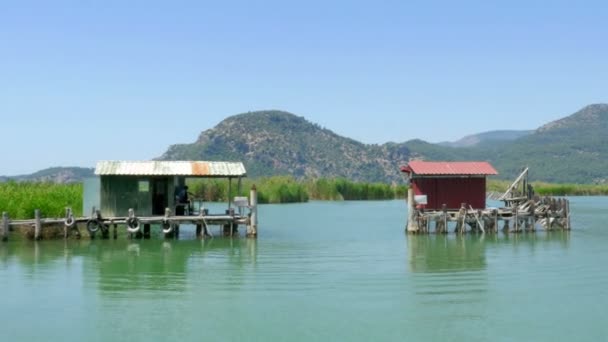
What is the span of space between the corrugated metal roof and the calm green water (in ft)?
11.0

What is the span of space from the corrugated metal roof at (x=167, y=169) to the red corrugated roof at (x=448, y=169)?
364 inches

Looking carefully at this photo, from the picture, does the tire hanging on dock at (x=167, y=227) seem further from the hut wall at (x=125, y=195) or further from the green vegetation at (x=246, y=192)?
the green vegetation at (x=246, y=192)

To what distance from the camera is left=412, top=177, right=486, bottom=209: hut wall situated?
39062 millimetres

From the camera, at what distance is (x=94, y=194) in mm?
36812

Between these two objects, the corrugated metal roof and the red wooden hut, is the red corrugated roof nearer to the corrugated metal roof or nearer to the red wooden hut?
the red wooden hut

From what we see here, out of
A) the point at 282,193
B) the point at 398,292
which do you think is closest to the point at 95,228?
the point at 398,292

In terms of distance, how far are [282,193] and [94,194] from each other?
47.3 metres

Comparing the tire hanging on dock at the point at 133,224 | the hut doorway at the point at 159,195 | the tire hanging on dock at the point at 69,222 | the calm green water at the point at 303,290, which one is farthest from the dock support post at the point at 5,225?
the hut doorway at the point at 159,195

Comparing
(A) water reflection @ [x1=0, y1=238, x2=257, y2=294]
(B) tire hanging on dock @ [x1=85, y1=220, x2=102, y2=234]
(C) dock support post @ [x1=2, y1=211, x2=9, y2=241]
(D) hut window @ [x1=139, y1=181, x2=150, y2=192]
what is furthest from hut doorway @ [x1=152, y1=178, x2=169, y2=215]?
(C) dock support post @ [x1=2, y1=211, x2=9, y2=241]

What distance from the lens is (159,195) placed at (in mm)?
37281

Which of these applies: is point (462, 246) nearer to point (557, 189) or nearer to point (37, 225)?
point (37, 225)

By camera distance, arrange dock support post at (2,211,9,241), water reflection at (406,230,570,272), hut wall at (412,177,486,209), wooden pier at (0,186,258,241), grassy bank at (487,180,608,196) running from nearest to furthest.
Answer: water reflection at (406,230,570,272) < dock support post at (2,211,9,241) < wooden pier at (0,186,258,241) < hut wall at (412,177,486,209) < grassy bank at (487,180,608,196)

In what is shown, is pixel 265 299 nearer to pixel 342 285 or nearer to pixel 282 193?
→ pixel 342 285

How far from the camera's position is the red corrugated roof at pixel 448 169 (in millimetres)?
38781
